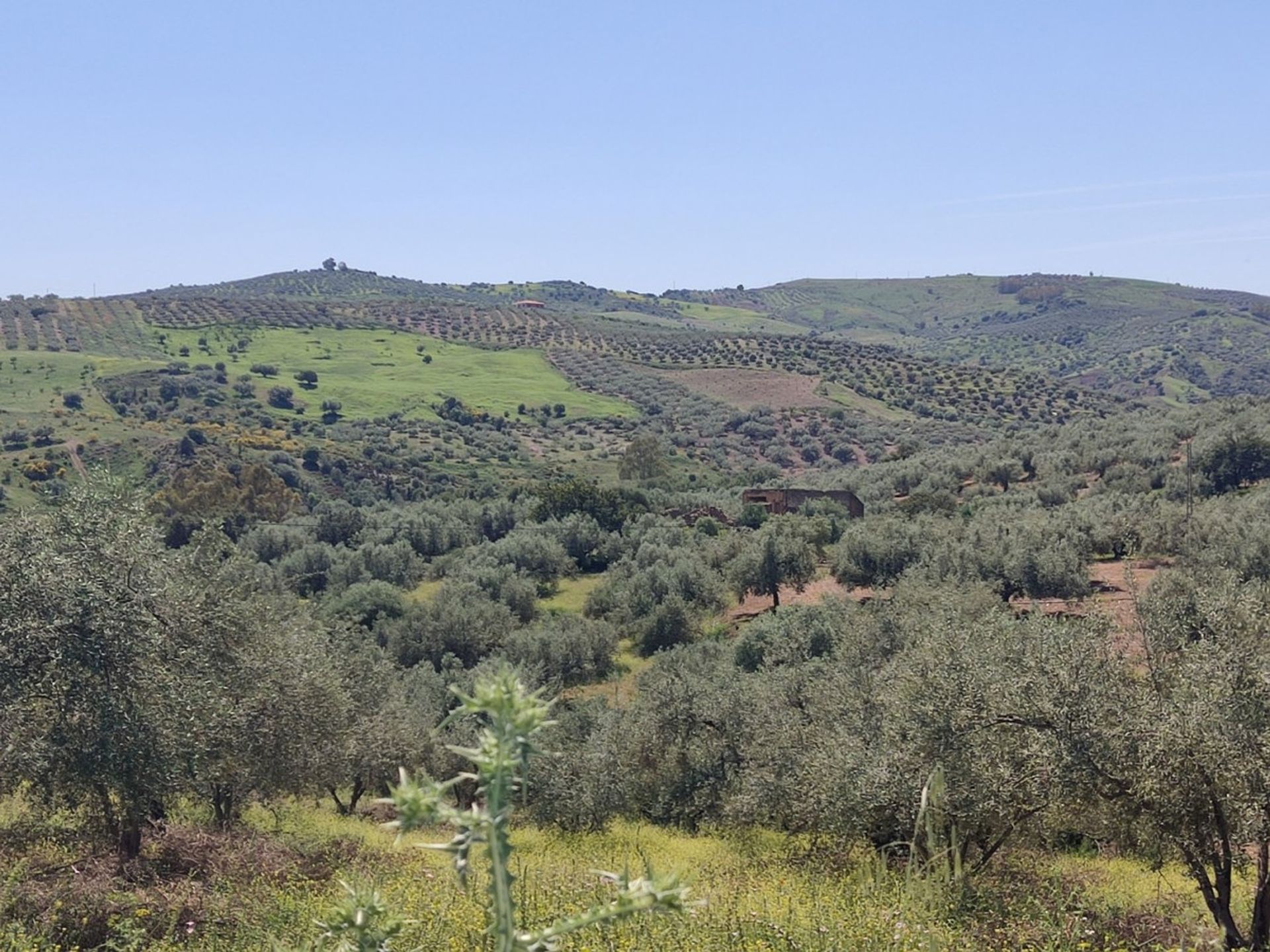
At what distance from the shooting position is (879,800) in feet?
40.6

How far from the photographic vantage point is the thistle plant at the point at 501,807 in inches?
75.5

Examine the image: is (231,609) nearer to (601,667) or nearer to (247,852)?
(247,852)

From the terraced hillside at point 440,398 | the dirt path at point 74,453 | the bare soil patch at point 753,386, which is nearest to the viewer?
the dirt path at point 74,453

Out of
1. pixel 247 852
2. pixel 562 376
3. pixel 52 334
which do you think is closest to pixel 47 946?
pixel 247 852

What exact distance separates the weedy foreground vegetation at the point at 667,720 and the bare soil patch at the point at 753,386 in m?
52.9

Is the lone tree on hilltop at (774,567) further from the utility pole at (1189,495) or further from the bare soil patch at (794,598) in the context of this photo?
the utility pole at (1189,495)

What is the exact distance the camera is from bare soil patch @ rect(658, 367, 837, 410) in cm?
11375

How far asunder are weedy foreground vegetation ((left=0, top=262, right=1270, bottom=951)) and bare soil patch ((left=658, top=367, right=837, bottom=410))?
52.9 meters

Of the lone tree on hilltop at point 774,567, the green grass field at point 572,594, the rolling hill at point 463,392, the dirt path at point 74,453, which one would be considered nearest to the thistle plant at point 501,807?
the lone tree on hilltop at point 774,567

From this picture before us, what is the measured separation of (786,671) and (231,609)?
1319cm

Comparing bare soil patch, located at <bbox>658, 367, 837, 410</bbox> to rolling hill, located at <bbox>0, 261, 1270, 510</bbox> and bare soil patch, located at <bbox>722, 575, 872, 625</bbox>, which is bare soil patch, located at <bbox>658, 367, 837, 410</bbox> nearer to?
rolling hill, located at <bbox>0, 261, 1270, 510</bbox>

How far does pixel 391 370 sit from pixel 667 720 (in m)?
113

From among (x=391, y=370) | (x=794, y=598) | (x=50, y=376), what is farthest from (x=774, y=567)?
(x=391, y=370)

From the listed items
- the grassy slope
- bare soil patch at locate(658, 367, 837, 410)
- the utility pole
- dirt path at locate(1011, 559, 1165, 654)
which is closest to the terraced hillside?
bare soil patch at locate(658, 367, 837, 410)
